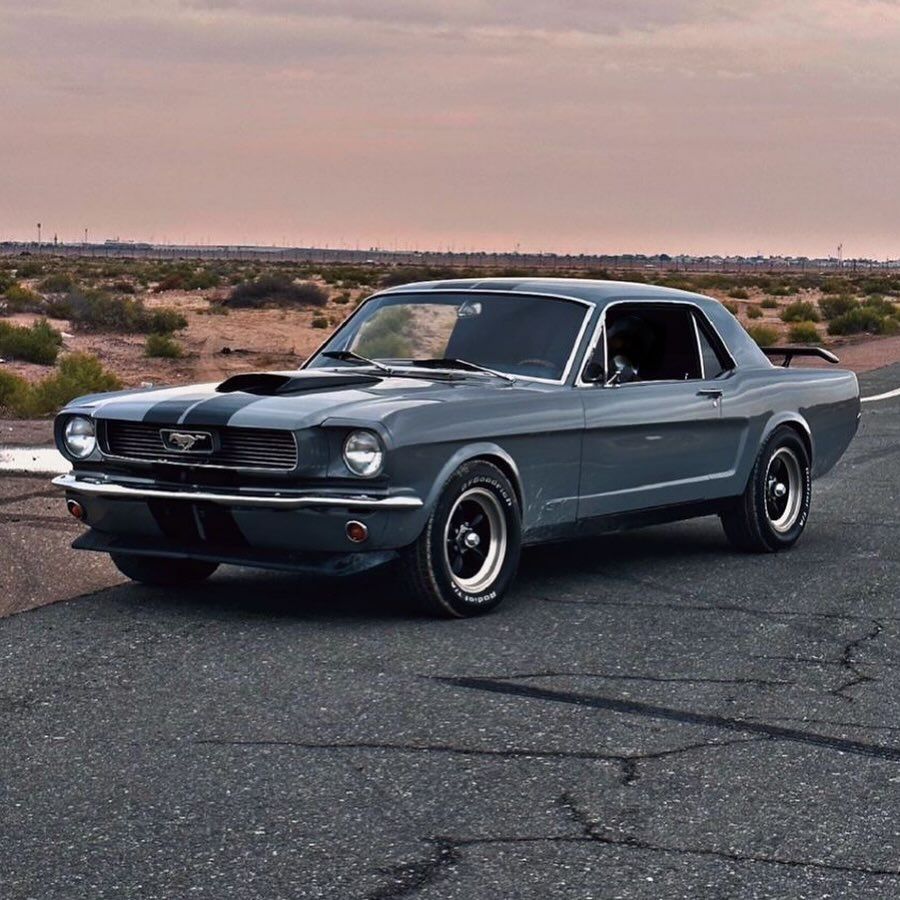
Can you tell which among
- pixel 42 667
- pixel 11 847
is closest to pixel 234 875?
pixel 11 847

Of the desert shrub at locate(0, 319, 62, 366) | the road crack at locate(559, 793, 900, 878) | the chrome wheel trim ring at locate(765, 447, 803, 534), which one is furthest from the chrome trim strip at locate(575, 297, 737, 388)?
the desert shrub at locate(0, 319, 62, 366)

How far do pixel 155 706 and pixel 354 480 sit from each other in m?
1.68

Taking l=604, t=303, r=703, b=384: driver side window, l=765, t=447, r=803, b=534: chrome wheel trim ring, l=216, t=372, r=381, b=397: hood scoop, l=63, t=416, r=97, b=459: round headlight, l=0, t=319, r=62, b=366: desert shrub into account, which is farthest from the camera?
l=0, t=319, r=62, b=366: desert shrub

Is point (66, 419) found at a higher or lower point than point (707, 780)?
higher

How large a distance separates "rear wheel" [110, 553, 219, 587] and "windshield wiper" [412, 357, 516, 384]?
1.48 meters

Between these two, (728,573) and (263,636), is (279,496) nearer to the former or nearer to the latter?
(263,636)

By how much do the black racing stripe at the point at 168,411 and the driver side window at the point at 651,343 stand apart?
2.31 metres

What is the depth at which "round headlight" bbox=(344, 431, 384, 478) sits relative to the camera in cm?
781

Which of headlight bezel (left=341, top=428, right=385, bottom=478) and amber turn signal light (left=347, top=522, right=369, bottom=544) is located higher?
headlight bezel (left=341, top=428, right=385, bottom=478)

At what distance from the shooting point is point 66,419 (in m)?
8.71

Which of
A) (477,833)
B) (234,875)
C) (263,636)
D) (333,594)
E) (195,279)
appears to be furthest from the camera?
(195,279)

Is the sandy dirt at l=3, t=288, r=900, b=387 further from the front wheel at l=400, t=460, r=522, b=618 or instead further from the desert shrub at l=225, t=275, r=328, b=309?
the front wheel at l=400, t=460, r=522, b=618

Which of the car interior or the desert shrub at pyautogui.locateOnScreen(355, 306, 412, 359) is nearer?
the desert shrub at pyautogui.locateOnScreen(355, 306, 412, 359)

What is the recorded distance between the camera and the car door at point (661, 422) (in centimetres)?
909
